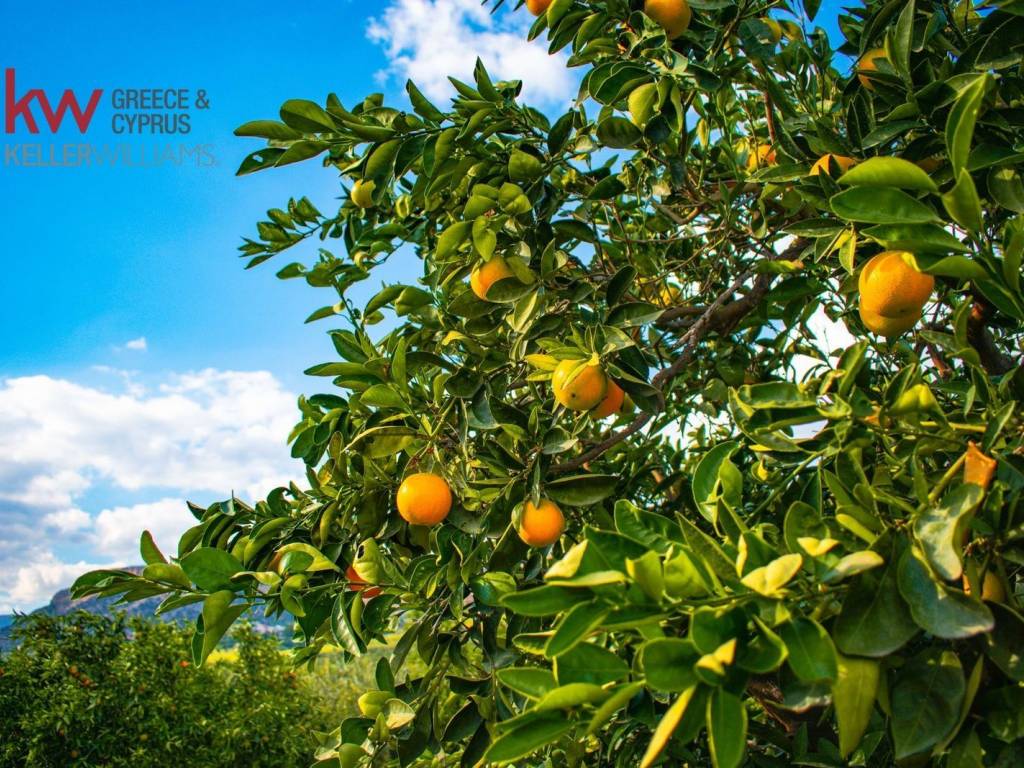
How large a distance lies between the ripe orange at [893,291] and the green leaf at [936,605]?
45 cm

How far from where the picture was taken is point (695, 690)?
0.59 m

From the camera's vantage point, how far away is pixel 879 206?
2.57 feet

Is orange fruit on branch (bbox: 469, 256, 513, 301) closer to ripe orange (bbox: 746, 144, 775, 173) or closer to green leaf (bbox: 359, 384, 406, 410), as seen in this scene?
green leaf (bbox: 359, 384, 406, 410)

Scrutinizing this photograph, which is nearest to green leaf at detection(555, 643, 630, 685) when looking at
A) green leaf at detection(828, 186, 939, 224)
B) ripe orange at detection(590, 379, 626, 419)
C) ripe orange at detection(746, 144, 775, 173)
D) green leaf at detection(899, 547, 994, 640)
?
green leaf at detection(899, 547, 994, 640)

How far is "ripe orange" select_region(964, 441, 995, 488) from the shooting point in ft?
2.40

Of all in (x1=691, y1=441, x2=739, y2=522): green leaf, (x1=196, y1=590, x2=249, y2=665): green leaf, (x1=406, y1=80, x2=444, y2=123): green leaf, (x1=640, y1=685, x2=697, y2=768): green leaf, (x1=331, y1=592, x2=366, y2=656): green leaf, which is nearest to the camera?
(x1=640, y1=685, x2=697, y2=768): green leaf

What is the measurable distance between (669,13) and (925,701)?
1.23 m

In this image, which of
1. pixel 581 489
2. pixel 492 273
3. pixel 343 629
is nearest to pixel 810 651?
pixel 581 489

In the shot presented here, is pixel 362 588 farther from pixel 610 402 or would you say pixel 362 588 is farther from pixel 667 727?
pixel 667 727

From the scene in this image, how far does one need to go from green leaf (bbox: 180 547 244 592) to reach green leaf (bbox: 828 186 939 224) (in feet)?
3.24

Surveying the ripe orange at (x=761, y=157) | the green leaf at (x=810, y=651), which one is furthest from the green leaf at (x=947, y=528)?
the ripe orange at (x=761, y=157)

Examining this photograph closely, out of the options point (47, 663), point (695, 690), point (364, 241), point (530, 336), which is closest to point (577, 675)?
point (695, 690)

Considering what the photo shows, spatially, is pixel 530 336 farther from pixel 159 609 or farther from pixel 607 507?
pixel 159 609

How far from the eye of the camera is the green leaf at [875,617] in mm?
674
